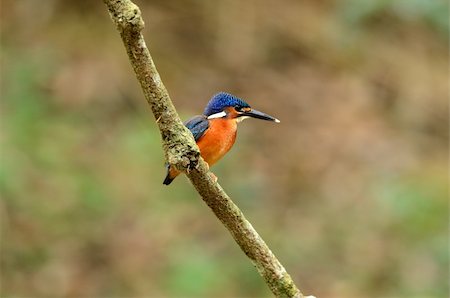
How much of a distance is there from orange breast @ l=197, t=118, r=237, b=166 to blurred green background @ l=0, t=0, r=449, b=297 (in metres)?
3.47

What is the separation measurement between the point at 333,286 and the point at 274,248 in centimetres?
80

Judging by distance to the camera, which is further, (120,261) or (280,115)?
(280,115)

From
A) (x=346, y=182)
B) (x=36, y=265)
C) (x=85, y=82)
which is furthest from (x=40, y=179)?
(x=346, y=182)

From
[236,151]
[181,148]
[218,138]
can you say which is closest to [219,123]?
[218,138]

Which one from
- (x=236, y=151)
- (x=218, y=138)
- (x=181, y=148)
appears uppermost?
(x=236, y=151)

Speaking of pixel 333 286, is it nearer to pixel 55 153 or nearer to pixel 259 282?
pixel 259 282

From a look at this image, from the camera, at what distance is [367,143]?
785cm

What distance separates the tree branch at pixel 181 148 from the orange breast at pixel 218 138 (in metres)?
0.41

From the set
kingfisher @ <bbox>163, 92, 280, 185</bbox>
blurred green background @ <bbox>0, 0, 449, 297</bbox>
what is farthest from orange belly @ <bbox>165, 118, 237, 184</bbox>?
blurred green background @ <bbox>0, 0, 449, 297</bbox>

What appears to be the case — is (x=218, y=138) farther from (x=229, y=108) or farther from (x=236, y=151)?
(x=236, y=151)

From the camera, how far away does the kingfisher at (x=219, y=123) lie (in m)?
1.78

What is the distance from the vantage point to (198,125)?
1.92 m

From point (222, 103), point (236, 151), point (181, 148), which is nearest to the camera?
point (181, 148)

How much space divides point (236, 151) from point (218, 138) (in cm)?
438
